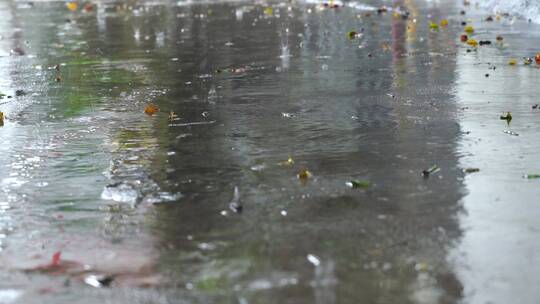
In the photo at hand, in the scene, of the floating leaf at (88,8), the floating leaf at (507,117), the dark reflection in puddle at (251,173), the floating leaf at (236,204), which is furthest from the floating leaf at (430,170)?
the floating leaf at (88,8)

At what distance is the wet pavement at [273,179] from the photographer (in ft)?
15.0

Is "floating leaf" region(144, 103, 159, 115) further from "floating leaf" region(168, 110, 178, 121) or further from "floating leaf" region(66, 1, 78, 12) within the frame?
"floating leaf" region(66, 1, 78, 12)

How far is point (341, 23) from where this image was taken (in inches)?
777

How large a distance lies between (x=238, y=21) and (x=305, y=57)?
802cm

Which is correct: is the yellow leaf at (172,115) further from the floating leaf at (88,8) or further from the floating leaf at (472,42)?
the floating leaf at (88,8)

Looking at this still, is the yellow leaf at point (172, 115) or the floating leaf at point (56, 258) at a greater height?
the yellow leaf at point (172, 115)

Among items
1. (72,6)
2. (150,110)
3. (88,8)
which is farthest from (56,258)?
(72,6)

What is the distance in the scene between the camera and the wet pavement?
4570 millimetres

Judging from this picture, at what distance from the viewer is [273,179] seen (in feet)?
21.1

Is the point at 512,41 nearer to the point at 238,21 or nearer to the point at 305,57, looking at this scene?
the point at 305,57

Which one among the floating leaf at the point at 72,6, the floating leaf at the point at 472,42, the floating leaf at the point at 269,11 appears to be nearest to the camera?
the floating leaf at the point at 472,42

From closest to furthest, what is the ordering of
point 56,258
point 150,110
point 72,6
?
point 56,258 < point 150,110 < point 72,6

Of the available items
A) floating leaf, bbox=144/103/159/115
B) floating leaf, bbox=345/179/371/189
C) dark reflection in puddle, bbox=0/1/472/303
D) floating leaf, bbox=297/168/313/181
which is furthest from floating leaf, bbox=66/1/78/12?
floating leaf, bbox=345/179/371/189

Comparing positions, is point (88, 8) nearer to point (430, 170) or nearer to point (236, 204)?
point (430, 170)
